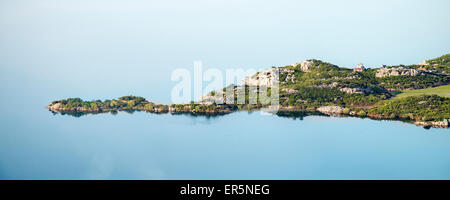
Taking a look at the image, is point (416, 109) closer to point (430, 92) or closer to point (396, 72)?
point (430, 92)

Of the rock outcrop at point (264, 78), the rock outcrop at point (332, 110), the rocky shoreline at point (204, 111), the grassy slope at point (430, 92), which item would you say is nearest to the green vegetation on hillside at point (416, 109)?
the rocky shoreline at point (204, 111)

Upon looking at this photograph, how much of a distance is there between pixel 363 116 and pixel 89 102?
68.9ft

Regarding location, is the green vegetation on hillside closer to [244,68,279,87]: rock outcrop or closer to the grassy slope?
the grassy slope

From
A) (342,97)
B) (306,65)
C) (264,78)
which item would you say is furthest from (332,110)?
(306,65)

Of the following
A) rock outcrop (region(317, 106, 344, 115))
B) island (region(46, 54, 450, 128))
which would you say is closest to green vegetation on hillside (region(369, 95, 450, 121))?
island (region(46, 54, 450, 128))

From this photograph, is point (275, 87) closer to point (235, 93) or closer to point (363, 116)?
point (235, 93)

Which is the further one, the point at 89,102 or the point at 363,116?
the point at 89,102

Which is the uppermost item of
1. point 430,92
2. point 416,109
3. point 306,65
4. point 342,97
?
point 306,65

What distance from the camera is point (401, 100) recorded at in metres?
34.7

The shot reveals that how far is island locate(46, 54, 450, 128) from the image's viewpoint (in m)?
33.2

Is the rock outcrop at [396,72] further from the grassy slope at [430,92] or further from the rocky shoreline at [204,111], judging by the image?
the rocky shoreline at [204,111]

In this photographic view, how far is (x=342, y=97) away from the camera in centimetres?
3750
